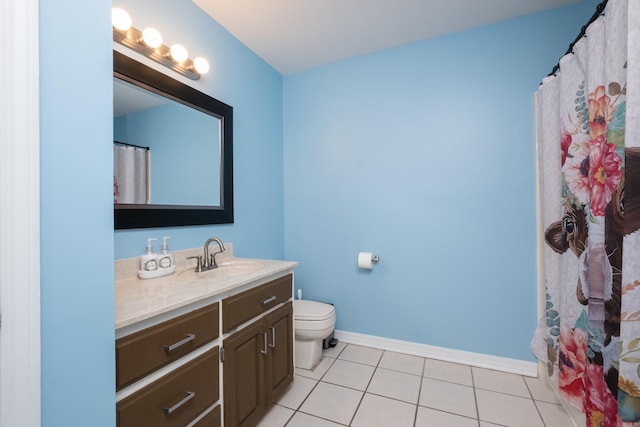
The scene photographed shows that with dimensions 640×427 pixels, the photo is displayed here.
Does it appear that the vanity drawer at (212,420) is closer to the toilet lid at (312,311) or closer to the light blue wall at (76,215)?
the light blue wall at (76,215)

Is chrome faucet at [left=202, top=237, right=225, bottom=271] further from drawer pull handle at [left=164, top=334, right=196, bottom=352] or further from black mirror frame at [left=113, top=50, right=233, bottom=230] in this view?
drawer pull handle at [left=164, top=334, right=196, bottom=352]

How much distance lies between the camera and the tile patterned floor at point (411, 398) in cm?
147

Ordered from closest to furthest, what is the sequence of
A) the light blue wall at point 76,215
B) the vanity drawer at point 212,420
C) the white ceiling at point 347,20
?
the light blue wall at point 76,215, the vanity drawer at point 212,420, the white ceiling at point 347,20

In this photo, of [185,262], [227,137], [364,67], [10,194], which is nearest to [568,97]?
[364,67]

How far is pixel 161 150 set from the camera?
5.02 feet

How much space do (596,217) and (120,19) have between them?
224cm

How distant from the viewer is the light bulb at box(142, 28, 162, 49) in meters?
1.38

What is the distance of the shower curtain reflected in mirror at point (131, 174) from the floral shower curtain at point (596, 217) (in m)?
2.01

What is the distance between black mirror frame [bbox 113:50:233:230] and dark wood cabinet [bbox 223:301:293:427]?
0.75 metres

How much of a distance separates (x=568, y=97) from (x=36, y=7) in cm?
206

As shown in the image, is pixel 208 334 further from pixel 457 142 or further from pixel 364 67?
pixel 364 67

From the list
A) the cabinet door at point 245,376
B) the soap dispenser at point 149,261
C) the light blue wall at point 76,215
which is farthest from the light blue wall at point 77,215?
the soap dispenser at point 149,261

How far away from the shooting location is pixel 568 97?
1402 mm

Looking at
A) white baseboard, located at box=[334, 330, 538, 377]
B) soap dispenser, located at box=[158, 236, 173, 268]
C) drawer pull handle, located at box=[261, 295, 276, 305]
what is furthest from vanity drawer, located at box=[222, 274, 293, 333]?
white baseboard, located at box=[334, 330, 538, 377]
